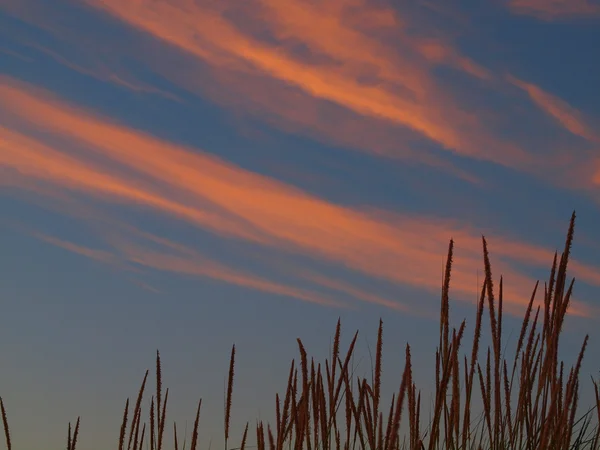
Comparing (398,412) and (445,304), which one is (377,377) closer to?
(445,304)

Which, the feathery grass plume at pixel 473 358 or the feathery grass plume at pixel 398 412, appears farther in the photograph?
the feathery grass plume at pixel 473 358

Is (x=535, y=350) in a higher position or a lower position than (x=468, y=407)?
higher

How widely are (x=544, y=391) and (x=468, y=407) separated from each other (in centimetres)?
41

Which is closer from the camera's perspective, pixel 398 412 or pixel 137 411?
pixel 398 412

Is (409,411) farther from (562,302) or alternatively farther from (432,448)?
(562,302)

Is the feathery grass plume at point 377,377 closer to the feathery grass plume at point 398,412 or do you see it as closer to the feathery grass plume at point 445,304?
the feathery grass plume at point 445,304

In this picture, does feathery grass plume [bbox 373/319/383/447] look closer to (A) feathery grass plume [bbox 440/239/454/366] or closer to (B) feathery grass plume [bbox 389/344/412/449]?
(A) feathery grass plume [bbox 440/239/454/366]


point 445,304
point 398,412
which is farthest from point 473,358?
point 398,412

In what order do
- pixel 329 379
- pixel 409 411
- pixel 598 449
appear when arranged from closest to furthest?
pixel 409 411, pixel 329 379, pixel 598 449

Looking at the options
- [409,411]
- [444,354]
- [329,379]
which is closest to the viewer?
[444,354]

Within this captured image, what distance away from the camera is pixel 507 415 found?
3.79m

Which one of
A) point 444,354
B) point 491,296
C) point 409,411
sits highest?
point 491,296

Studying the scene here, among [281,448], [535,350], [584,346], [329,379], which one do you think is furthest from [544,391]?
[281,448]

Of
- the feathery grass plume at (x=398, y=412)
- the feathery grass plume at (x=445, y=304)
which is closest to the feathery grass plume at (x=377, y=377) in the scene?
the feathery grass plume at (x=445, y=304)
